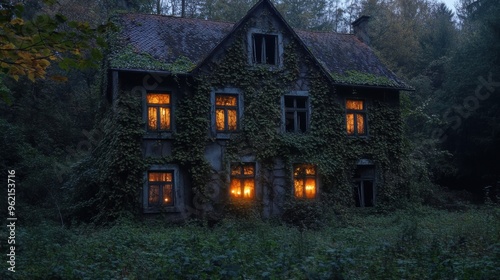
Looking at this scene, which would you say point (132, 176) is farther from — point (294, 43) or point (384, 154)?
point (384, 154)

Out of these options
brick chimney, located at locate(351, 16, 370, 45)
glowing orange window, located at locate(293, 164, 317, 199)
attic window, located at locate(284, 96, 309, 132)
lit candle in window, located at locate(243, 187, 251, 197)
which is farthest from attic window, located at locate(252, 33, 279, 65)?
brick chimney, located at locate(351, 16, 370, 45)

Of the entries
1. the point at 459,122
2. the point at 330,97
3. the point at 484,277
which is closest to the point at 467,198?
the point at 459,122

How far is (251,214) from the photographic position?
17.6 meters

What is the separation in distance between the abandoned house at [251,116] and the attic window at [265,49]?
4 centimetres

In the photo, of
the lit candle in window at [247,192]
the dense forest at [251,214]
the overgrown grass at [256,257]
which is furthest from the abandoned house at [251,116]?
the overgrown grass at [256,257]

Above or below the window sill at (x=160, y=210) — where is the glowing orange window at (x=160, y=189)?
above

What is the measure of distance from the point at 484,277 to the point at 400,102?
52.9ft

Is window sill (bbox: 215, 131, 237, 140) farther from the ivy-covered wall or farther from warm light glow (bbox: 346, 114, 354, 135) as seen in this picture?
warm light glow (bbox: 346, 114, 354, 135)

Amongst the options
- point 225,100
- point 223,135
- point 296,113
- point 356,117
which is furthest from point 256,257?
point 356,117

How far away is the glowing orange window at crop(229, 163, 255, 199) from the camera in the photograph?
18.1 m

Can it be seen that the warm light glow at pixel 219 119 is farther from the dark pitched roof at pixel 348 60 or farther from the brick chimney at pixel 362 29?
the brick chimney at pixel 362 29

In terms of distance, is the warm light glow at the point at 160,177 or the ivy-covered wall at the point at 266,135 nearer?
the warm light glow at the point at 160,177

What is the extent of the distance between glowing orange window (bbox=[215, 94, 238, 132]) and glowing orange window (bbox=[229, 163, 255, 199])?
157cm

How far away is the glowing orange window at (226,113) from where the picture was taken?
1819cm
